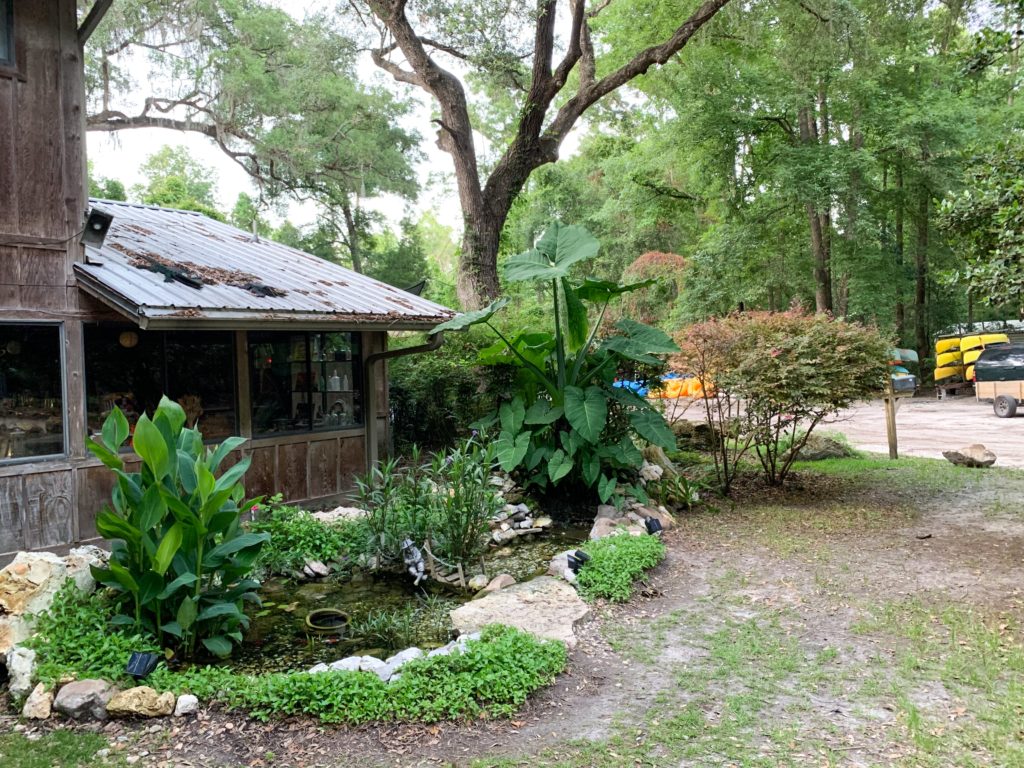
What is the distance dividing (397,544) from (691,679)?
110 inches

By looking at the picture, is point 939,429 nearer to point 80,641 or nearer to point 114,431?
point 114,431

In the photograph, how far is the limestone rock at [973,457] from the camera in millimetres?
9711

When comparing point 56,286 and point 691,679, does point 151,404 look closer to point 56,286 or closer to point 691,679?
point 56,286

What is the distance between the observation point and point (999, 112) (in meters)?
17.0

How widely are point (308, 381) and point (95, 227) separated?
2668mm

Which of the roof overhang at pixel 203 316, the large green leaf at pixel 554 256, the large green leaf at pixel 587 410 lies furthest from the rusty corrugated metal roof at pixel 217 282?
the large green leaf at pixel 587 410

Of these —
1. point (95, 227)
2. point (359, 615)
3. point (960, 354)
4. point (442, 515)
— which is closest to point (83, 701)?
point (359, 615)

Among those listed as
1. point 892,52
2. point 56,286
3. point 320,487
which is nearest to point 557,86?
point 320,487

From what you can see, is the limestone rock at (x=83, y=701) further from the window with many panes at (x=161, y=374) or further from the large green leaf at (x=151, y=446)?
the window with many panes at (x=161, y=374)

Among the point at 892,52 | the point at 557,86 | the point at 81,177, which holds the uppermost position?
the point at 892,52

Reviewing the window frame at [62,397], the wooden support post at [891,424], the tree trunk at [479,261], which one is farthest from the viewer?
the tree trunk at [479,261]

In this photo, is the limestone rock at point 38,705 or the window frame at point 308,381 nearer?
the limestone rock at point 38,705

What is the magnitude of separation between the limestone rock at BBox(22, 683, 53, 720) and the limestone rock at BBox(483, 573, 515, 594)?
2.68 metres

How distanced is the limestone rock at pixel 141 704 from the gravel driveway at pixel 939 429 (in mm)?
8257
